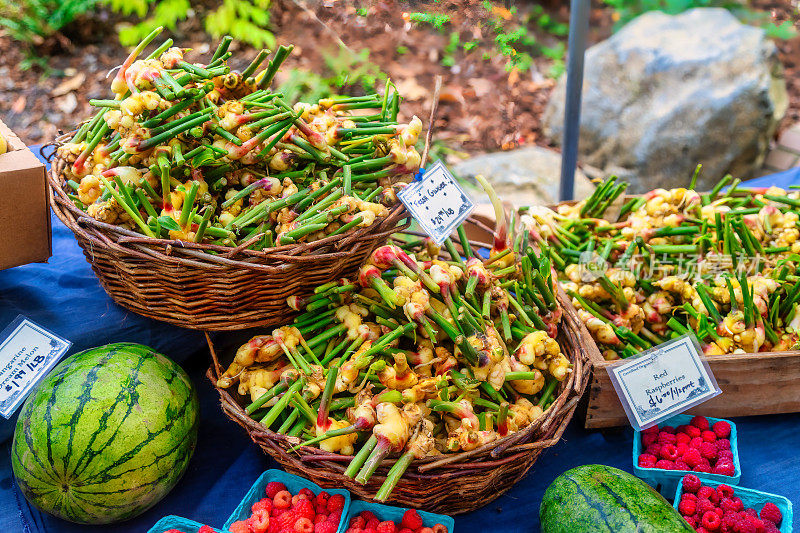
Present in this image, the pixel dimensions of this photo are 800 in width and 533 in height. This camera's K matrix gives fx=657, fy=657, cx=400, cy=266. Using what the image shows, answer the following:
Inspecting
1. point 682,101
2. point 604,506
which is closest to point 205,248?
point 604,506

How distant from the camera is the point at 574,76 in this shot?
97.9 inches

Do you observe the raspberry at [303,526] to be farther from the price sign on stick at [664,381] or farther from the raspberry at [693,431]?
the raspberry at [693,431]

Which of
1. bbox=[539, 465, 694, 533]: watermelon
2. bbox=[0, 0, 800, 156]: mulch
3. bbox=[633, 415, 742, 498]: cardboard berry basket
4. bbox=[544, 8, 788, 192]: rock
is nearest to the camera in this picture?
bbox=[539, 465, 694, 533]: watermelon

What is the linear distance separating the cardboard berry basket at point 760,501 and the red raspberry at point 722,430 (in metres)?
0.20

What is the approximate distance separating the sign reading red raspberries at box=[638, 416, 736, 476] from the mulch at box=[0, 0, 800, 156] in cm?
296

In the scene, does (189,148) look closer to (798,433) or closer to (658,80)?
(798,433)

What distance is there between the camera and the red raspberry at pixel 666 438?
1.70m

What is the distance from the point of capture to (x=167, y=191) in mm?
1498

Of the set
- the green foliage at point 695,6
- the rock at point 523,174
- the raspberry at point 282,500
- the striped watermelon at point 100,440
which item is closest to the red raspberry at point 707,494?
the raspberry at point 282,500

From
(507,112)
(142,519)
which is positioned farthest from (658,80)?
(142,519)

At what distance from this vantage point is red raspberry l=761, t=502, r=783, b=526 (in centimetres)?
148

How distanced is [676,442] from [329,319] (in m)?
0.96

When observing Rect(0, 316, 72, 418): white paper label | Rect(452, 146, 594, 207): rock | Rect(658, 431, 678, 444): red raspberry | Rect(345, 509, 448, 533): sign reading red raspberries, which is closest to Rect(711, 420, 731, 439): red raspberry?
Rect(658, 431, 678, 444): red raspberry

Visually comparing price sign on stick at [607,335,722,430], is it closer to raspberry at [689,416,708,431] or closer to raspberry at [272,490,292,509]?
raspberry at [689,416,708,431]
